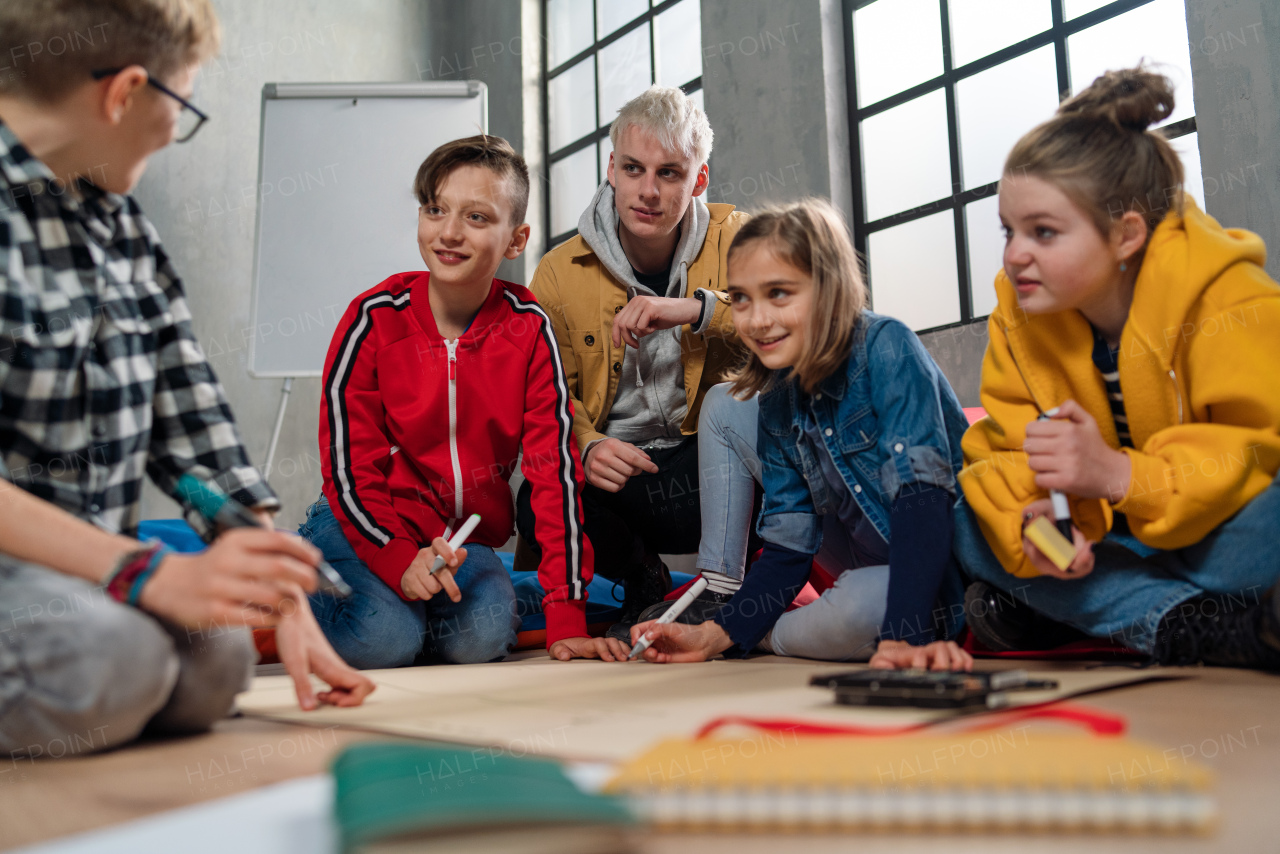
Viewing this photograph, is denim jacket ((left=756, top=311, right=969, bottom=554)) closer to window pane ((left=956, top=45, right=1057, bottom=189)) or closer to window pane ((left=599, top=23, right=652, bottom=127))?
window pane ((left=956, top=45, right=1057, bottom=189))

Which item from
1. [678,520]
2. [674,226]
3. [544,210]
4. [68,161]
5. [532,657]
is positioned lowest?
[532,657]

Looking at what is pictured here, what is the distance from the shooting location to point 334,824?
42cm

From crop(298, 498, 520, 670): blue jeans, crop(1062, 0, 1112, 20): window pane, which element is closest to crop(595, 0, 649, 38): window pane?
crop(1062, 0, 1112, 20): window pane

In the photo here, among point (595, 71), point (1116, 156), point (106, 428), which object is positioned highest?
point (595, 71)

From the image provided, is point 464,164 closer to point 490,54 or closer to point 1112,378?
point 1112,378

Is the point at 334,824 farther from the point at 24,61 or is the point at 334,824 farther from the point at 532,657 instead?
the point at 532,657

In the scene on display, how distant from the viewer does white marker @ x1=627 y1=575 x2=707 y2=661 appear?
1.28 m

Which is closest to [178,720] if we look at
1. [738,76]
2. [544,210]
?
[738,76]

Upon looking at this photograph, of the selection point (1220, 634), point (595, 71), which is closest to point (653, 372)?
point (1220, 634)

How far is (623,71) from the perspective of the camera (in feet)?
12.5

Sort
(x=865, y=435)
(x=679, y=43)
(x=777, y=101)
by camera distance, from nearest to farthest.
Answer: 1. (x=865, y=435)
2. (x=777, y=101)
3. (x=679, y=43)

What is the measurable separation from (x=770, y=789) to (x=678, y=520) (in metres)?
1.22

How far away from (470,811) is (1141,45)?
99.0 inches

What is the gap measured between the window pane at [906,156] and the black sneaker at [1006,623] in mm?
1771
